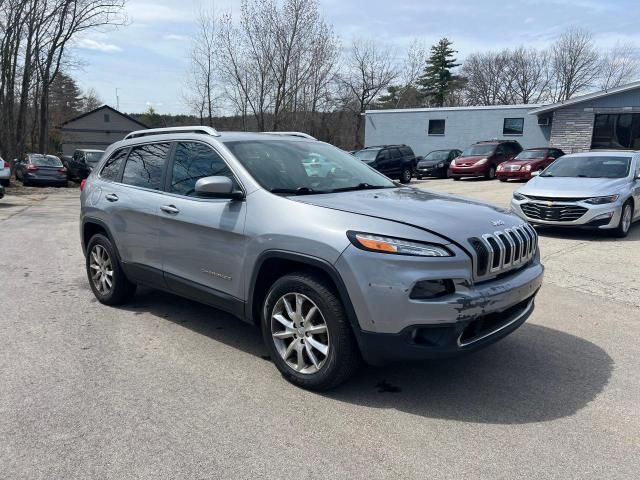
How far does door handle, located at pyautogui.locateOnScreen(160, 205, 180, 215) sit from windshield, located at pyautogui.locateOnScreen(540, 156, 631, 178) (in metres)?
8.64

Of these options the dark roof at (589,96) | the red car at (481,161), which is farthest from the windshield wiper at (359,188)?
the dark roof at (589,96)

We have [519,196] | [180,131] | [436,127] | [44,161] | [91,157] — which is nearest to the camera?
[180,131]

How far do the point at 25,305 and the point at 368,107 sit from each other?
48946mm

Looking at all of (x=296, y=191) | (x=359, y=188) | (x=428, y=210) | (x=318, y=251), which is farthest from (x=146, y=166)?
(x=428, y=210)

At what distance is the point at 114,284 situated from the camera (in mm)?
5207

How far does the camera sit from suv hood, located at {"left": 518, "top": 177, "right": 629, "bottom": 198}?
897 cm

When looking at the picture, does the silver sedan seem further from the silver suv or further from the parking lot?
the silver suv

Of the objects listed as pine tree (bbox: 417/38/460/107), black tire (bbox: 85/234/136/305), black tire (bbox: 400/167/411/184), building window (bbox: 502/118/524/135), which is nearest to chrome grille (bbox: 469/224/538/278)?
black tire (bbox: 85/234/136/305)

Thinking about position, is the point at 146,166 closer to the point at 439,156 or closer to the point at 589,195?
the point at 589,195

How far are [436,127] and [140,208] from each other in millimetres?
31743

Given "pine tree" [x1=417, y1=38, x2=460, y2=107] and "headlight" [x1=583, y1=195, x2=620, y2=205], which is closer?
"headlight" [x1=583, y1=195, x2=620, y2=205]

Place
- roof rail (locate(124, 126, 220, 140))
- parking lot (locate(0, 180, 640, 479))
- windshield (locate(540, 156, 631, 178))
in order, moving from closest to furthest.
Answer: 1. parking lot (locate(0, 180, 640, 479))
2. roof rail (locate(124, 126, 220, 140))
3. windshield (locate(540, 156, 631, 178))

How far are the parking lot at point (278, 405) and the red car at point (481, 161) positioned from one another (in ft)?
61.2

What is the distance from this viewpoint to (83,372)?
3.78 m
